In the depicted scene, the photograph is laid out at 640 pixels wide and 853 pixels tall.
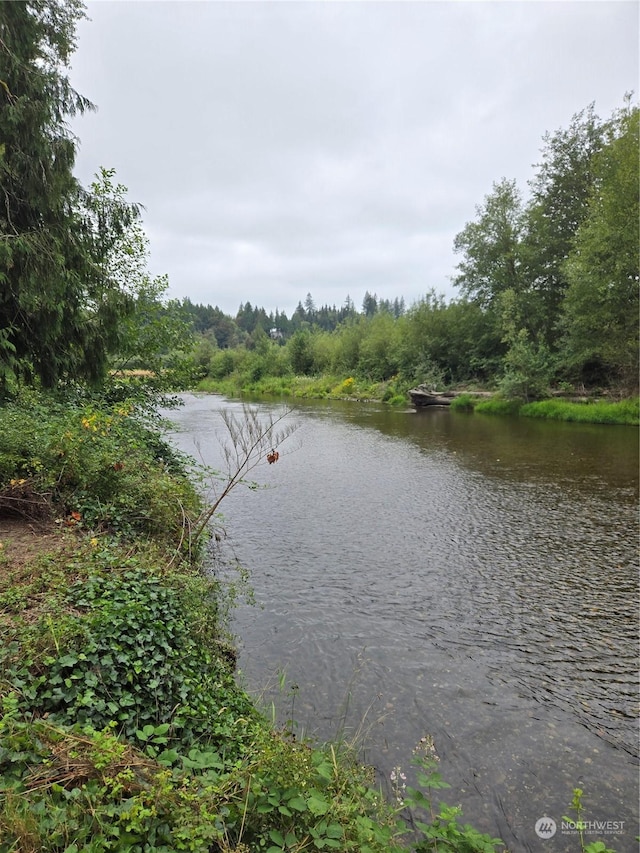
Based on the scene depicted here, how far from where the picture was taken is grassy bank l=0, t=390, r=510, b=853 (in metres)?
2.18

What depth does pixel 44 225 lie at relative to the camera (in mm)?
6406

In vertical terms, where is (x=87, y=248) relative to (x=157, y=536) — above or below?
above

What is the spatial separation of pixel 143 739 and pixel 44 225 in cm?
658

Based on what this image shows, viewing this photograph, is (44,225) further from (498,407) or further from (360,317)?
(360,317)

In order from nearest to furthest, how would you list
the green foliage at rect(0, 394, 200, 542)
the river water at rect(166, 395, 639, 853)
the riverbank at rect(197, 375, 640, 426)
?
the river water at rect(166, 395, 639, 853), the green foliage at rect(0, 394, 200, 542), the riverbank at rect(197, 375, 640, 426)

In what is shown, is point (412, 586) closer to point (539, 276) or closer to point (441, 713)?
point (441, 713)

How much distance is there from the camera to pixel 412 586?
6.90 m

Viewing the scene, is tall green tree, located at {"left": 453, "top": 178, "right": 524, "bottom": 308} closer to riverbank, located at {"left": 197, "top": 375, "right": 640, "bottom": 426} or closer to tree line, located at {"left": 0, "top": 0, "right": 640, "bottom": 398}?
tree line, located at {"left": 0, "top": 0, "right": 640, "bottom": 398}

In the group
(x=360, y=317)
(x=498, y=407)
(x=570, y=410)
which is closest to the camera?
(x=570, y=410)

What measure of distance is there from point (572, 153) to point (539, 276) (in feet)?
30.2

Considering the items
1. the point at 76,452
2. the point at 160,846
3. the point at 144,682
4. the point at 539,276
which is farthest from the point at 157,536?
the point at 539,276

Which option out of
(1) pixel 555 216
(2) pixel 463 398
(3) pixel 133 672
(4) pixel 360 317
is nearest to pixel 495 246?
(1) pixel 555 216

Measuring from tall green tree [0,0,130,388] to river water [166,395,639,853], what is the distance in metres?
4.38

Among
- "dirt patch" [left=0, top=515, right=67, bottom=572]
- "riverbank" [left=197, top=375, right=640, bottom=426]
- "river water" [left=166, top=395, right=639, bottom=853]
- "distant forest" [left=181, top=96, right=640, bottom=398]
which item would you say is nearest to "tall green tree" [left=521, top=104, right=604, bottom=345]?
"distant forest" [left=181, top=96, right=640, bottom=398]
